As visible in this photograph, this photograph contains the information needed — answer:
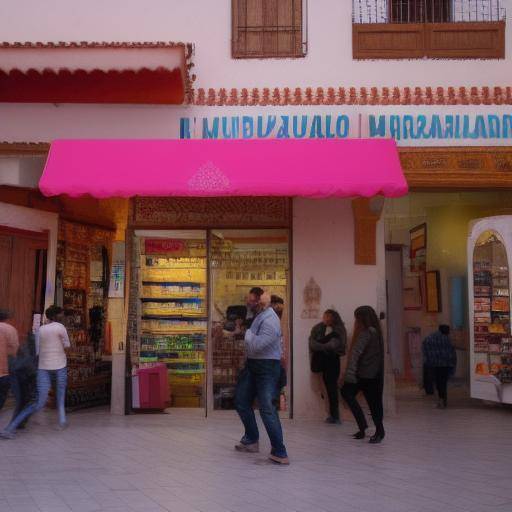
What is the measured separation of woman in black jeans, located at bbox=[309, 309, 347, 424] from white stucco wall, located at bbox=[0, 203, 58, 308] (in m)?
4.03

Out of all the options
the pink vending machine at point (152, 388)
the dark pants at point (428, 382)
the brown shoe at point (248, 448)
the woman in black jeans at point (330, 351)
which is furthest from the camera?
the dark pants at point (428, 382)

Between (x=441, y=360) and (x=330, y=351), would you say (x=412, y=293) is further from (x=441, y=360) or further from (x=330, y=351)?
(x=330, y=351)

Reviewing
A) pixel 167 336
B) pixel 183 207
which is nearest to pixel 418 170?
pixel 183 207

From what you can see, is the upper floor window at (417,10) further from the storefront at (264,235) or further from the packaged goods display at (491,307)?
the packaged goods display at (491,307)

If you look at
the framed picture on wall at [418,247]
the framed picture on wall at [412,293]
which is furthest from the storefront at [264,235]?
the framed picture on wall at [412,293]

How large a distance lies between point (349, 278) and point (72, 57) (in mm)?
5018

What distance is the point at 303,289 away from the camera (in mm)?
11227

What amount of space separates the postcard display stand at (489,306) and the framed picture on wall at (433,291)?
2.75 meters

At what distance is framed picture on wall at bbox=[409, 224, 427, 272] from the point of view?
50.1 ft

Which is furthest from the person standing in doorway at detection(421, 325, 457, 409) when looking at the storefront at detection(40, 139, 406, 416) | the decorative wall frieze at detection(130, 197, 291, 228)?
the decorative wall frieze at detection(130, 197, 291, 228)

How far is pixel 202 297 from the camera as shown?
11.6 metres

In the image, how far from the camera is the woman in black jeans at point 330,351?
34.9 feet

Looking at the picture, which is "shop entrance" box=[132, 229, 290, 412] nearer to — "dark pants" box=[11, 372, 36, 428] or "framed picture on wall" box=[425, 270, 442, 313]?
"dark pants" box=[11, 372, 36, 428]

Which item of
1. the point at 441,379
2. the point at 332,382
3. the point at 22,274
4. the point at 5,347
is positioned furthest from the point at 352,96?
the point at 5,347
